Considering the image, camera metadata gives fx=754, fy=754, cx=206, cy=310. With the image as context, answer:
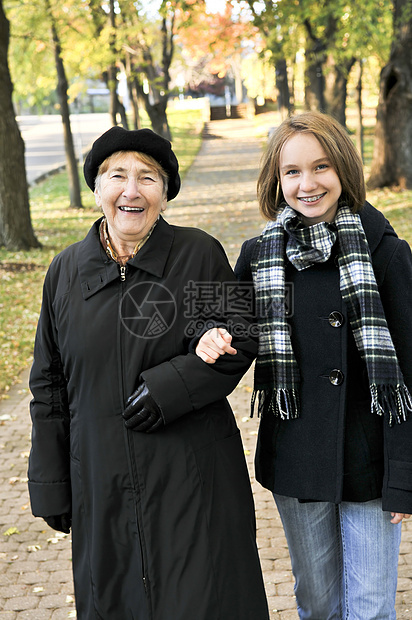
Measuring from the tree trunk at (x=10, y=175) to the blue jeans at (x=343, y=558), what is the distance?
11.8 metres

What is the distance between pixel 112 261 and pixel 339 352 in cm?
87

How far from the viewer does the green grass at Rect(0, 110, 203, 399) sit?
879 cm

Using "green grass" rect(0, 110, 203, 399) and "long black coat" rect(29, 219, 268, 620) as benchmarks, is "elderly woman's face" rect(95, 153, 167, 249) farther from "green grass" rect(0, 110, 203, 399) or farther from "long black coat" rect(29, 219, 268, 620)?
"green grass" rect(0, 110, 203, 399)

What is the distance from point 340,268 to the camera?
8.55 feet

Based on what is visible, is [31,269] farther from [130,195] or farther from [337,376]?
[337,376]

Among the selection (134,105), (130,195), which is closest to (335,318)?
(130,195)

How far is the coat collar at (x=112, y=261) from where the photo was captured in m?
2.61

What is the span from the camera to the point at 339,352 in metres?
2.67

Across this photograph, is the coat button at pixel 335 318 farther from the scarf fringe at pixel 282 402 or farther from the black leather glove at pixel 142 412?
the black leather glove at pixel 142 412

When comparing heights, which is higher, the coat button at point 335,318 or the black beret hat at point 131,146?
the black beret hat at point 131,146

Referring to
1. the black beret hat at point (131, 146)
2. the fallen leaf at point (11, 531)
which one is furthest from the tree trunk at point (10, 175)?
the black beret hat at point (131, 146)

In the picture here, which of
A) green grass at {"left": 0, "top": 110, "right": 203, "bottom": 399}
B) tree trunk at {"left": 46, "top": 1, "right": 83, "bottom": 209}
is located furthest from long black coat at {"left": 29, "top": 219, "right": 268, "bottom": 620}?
tree trunk at {"left": 46, "top": 1, "right": 83, "bottom": 209}

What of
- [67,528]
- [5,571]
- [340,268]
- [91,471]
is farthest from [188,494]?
[5,571]

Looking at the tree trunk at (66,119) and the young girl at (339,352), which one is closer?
the young girl at (339,352)
